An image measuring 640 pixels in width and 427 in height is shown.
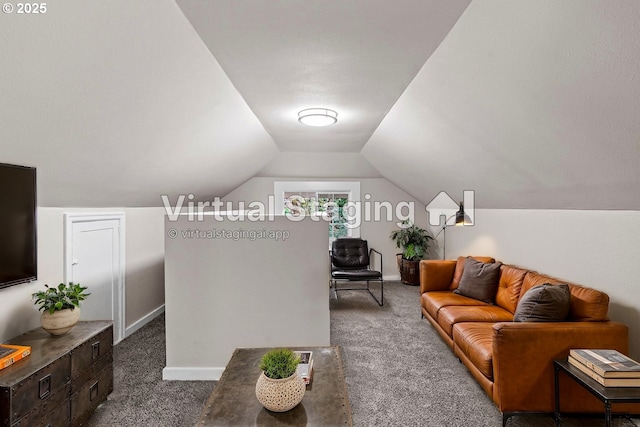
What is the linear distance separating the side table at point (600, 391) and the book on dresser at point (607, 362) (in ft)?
0.21

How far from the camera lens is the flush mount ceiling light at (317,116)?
3332 mm

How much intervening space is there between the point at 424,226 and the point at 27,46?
254 inches

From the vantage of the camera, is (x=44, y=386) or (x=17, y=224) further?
(x=17, y=224)

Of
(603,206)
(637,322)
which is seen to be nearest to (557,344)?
(637,322)

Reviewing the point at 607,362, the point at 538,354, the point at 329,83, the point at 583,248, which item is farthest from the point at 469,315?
the point at 329,83

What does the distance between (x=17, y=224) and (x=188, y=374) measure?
1.78m

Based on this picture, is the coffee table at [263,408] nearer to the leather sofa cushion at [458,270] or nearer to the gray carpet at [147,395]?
the gray carpet at [147,395]

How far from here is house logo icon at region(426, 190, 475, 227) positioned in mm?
4555

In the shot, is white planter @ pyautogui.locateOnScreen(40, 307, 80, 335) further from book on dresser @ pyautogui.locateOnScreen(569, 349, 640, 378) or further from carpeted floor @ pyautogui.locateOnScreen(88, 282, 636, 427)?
book on dresser @ pyautogui.locateOnScreen(569, 349, 640, 378)

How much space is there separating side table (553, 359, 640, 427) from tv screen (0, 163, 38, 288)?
3.56 metres

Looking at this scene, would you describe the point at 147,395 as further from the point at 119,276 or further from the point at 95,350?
the point at 119,276

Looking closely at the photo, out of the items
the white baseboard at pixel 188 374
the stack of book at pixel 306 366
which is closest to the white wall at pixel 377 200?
the white baseboard at pixel 188 374

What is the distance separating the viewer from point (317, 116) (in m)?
3.35

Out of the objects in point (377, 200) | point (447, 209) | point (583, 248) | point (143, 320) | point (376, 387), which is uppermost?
point (377, 200)
